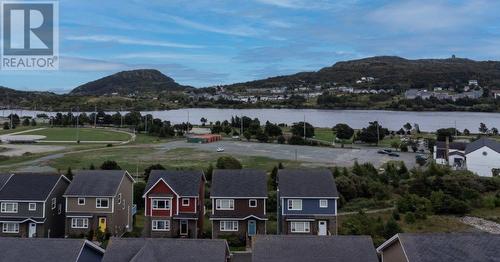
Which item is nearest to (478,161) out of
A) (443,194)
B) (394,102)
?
(443,194)

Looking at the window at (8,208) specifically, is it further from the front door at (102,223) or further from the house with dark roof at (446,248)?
the house with dark roof at (446,248)

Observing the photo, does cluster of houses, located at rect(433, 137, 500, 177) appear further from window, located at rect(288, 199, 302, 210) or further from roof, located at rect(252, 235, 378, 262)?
roof, located at rect(252, 235, 378, 262)

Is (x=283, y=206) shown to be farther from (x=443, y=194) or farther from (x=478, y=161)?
(x=478, y=161)

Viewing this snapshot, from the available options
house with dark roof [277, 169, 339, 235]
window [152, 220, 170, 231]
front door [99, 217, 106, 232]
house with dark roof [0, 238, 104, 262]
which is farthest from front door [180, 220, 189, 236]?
house with dark roof [0, 238, 104, 262]

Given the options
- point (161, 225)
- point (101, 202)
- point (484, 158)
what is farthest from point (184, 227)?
point (484, 158)

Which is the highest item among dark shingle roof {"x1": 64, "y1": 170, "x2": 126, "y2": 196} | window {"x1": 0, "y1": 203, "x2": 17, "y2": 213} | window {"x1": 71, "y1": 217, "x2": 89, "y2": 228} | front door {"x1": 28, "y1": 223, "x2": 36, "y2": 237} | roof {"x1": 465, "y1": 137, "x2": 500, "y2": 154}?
roof {"x1": 465, "y1": 137, "x2": 500, "y2": 154}

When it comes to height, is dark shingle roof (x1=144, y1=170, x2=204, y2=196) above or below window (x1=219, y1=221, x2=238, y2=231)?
above
